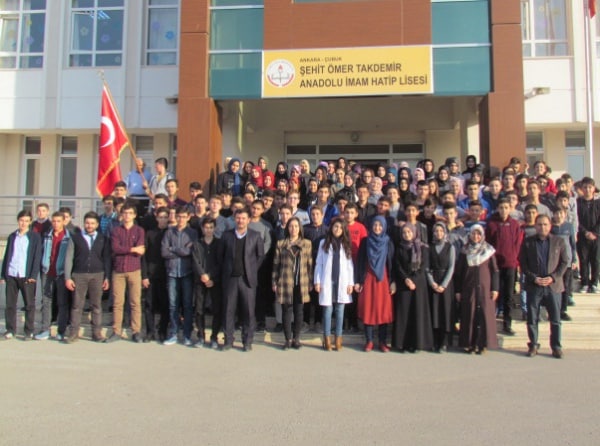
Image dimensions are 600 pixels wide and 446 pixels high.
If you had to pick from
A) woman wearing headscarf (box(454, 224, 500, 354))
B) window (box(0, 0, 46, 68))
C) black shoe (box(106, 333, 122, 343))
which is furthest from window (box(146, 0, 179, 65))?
woman wearing headscarf (box(454, 224, 500, 354))

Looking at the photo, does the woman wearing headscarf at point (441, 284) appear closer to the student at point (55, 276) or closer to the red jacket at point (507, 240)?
the red jacket at point (507, 240)

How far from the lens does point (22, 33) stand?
13633 mm

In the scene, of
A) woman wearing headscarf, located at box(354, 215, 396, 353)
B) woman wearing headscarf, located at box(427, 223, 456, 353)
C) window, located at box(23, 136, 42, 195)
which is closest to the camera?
woman wearing headscarf, located at box(427, 223, 456, 353)

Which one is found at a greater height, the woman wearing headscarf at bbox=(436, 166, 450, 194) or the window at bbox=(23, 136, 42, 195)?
the window at bbox=(23, 136, 42, 195)

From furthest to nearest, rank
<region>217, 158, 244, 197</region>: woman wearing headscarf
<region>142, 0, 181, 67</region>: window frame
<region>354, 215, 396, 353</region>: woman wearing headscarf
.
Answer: <region>142, 0, 181, 67</region>: window frame, <region>217, 158, 244, 197</region>: woman wearing headscarf, <region>354, 215, 396, 353</region>: woman wearing headscarf

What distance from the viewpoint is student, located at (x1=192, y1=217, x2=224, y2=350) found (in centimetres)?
649

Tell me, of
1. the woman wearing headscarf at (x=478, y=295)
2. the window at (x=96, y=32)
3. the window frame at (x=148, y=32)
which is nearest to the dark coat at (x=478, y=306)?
the woman wearing headscarf at (x=478, y=295)

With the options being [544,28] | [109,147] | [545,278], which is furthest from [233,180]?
[544,28]

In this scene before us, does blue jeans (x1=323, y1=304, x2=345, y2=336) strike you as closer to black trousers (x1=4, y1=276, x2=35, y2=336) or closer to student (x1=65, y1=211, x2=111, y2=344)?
student (x1=65, y1=211, x2=111, y2=344)

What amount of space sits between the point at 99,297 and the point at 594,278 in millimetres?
7398

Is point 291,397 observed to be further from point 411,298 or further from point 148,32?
point 148,32

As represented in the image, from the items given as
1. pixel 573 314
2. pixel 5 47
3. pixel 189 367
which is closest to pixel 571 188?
pixel 573 314

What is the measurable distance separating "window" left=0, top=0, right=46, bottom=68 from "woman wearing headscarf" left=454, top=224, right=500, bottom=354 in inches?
499

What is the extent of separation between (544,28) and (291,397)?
12.4 m
